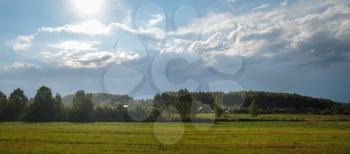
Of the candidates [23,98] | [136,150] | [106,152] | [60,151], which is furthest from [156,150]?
[23,98]

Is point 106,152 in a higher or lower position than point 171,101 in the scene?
lower

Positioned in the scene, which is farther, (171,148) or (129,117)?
(129,117)

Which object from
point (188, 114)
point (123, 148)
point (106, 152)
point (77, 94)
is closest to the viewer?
point (106, 152)

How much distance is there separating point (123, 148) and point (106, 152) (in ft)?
11.4

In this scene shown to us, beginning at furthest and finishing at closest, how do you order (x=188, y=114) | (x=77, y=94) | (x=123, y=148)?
1. (x=77, y=94)
2. (x=188, y=114)
3. (x=123, y=148)

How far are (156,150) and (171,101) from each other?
111 metres

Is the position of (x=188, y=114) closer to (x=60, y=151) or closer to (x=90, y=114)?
(x=90, y=114)

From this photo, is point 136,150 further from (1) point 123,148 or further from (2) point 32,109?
(2) point 32,109

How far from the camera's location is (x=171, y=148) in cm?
3819

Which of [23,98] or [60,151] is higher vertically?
[23,98]

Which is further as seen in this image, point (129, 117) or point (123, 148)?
point (129, 117)

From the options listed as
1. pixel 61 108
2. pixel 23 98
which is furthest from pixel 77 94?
pixel 23 98

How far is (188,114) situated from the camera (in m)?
139

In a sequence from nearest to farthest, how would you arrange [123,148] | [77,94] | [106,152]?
[106,152] → [123,148] → [77,94]
